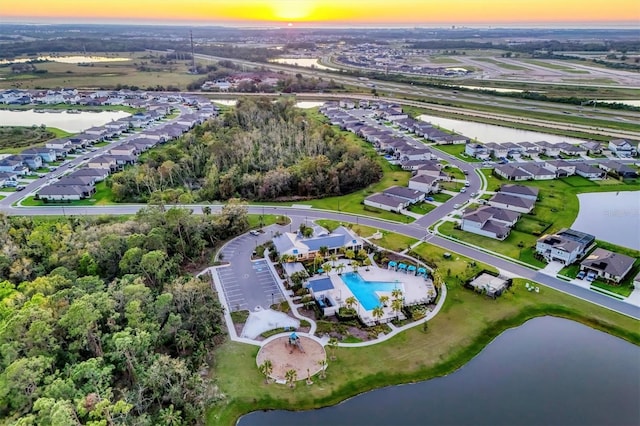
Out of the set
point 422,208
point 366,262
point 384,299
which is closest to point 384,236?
point 366,262

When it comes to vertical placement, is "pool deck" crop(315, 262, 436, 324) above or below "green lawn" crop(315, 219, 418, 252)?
below

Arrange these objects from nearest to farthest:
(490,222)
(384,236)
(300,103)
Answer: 1. (384,236)
2. (490,222)
3. (300,103)

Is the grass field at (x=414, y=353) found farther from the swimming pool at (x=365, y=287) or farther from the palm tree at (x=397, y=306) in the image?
the swimming pool at (x=365, y=287)

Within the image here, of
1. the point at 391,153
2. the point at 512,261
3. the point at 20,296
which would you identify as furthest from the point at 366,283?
the point at 391,153

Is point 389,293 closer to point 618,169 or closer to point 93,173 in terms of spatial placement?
point 618,169

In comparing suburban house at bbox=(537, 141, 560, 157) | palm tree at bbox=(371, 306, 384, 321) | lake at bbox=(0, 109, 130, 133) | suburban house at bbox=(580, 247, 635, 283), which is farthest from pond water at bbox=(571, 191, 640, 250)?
lake at bbox=(0, 109, 130, 133)

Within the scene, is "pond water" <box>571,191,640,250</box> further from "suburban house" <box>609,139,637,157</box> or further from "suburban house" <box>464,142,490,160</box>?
"suburban house" <box>464,142,490,160</box>

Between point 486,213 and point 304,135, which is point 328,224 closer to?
point 486,213
